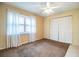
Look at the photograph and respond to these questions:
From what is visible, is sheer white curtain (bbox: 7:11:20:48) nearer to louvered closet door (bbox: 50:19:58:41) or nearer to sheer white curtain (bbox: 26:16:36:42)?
sheer white curtain (bbox: 26:16:36:42)

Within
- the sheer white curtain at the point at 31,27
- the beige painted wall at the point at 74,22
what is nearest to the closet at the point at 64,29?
the beige painted wall at the point at 74,22

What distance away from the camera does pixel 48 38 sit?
14.3ft

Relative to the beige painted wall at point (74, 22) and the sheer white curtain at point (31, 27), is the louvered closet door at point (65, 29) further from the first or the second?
the sheer white curtain at point (31, 27)

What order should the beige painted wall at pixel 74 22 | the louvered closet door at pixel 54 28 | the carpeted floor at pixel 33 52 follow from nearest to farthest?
the carpeted floor at pixel 33 52 → the beige painted wall at pixel 74 22 → the louvered closet door at pixel 54 28

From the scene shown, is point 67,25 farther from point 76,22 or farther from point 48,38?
point 48,38

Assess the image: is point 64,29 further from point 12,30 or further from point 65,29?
point 12,30

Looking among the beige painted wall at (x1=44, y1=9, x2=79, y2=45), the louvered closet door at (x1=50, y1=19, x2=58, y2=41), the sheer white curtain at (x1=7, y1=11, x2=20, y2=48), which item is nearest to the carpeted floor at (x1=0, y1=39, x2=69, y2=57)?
the sheer white curtain at (x1=7, y1=11, x2=20, y2=48)

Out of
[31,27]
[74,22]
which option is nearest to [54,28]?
[74,22]

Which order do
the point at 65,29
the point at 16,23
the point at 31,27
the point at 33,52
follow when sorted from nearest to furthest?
the point at 33,52 < the point at 16,23 < the point at 31,27 < the point at 65,29

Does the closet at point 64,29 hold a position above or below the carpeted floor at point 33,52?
above

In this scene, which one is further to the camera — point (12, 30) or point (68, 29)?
point (68, 29)

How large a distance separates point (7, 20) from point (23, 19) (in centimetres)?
57

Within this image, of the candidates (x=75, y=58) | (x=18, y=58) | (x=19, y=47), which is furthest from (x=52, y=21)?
(x=18, y=58)

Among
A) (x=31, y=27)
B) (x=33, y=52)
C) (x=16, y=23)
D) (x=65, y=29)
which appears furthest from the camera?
(x=65, y=29)
